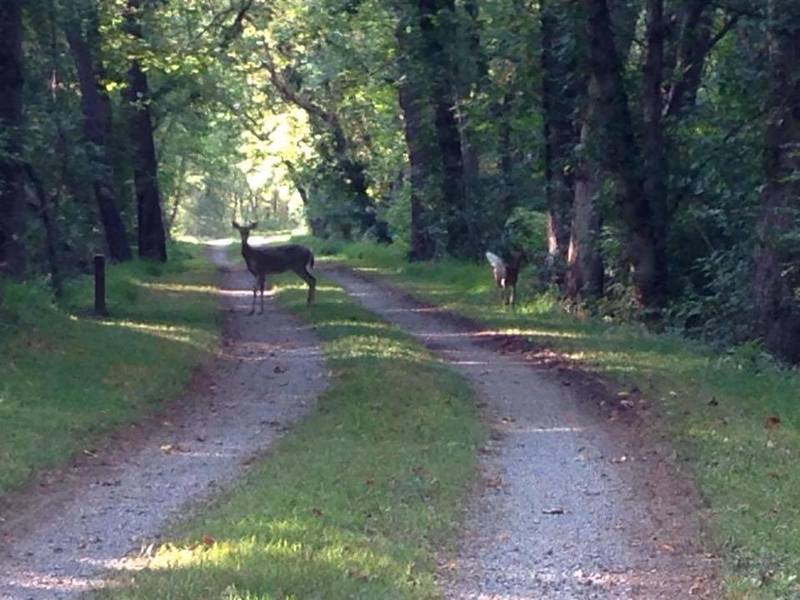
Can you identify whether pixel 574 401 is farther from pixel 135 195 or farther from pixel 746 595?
pixel 135 195

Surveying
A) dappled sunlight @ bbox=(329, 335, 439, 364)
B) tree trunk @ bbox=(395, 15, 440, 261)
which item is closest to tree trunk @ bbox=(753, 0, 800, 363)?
dappled sunlight @ bbox=(329, 335, 439, 364)

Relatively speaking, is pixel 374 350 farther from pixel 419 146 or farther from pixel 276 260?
pixel 419 146

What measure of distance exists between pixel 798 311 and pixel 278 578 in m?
12.6

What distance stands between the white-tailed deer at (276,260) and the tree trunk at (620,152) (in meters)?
7.01

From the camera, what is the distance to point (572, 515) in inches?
428

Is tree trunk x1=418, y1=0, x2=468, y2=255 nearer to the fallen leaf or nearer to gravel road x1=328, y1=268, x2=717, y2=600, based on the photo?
gravel road x1=328, y1=268, x2=717, y2=600

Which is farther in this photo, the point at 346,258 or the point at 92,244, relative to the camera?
the point at 346,258

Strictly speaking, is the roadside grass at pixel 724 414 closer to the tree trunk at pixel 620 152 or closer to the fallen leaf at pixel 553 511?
the fallen leaf at pixel 553 511

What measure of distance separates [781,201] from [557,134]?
1018 centimetres

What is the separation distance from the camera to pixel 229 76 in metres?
50.1

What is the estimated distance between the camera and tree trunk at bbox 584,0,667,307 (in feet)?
79.2

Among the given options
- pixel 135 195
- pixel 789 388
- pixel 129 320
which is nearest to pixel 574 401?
pixel 789 388

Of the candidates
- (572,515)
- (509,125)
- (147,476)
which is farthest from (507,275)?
(572,515)

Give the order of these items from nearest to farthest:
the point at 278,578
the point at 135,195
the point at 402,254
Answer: the point at 278,578
the point at 135,195
the point at 402,254
